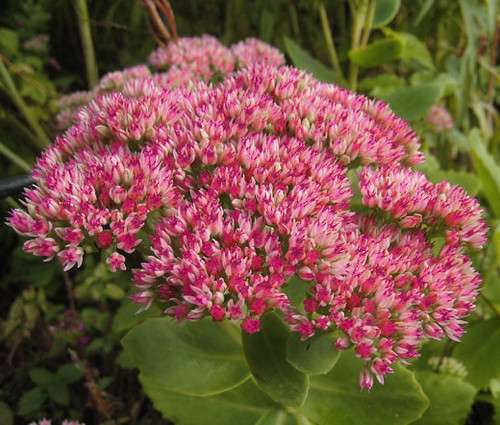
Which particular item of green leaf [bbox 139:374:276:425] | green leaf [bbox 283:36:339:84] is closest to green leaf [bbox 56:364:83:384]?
green leaf [bbox 139:374:276:425]

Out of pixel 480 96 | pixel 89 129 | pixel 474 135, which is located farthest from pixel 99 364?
pixel 480 96

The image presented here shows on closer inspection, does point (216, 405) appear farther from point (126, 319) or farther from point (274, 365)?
point (126, 319)

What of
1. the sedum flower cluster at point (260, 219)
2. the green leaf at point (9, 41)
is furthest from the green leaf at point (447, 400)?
the green leaf at point (9, 41)

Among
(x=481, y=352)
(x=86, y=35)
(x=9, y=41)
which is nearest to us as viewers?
(x=481, y=352)

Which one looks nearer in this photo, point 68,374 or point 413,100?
point 68,374

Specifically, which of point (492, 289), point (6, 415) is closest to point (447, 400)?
point (492, 289)

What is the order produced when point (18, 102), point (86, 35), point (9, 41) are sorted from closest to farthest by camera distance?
point (18, 102) → point (86, 35) → point (9, 41)

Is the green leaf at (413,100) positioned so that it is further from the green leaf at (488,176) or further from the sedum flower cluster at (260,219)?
the sedum flower cluster at (260,219)
